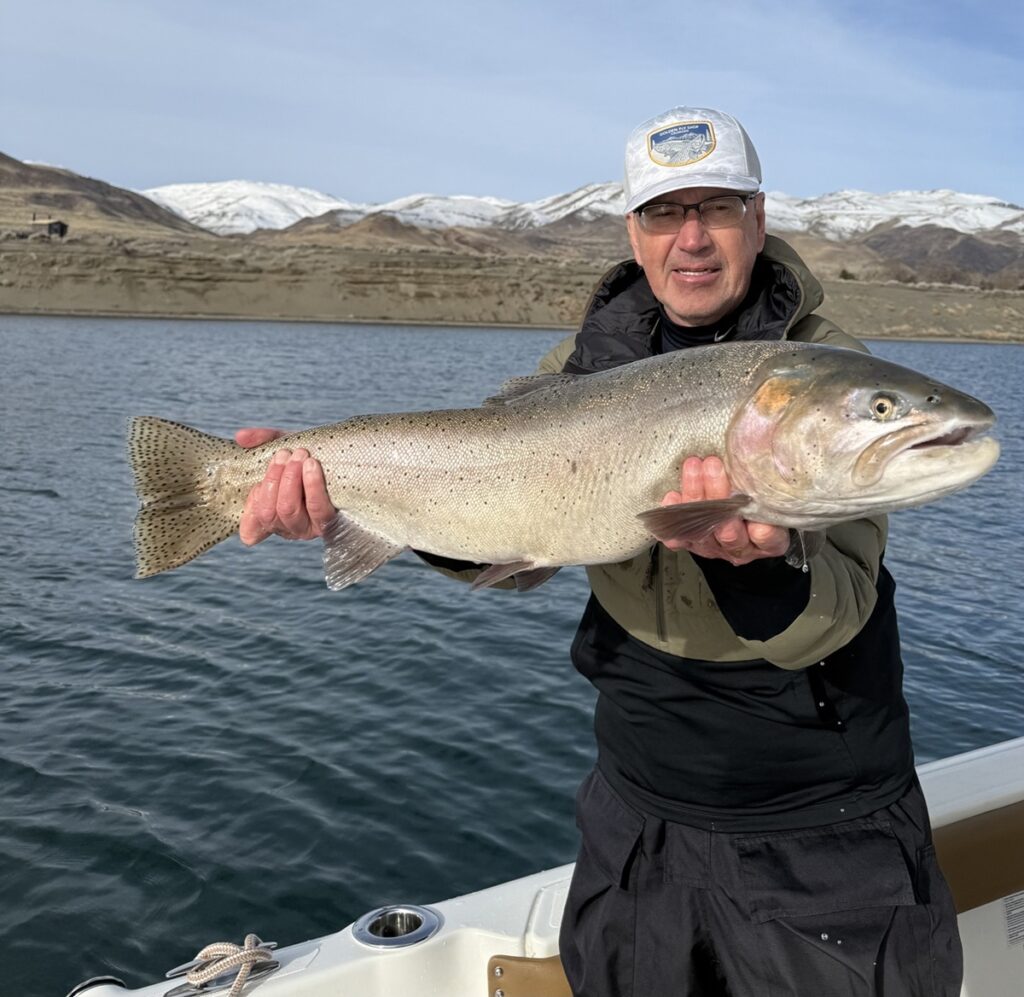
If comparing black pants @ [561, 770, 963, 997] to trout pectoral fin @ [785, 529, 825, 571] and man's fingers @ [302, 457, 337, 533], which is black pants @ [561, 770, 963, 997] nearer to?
trout pectoral fin @ [785, 529, 825, 571]

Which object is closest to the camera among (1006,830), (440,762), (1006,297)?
(1006,830)

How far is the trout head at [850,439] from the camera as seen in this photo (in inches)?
97.3

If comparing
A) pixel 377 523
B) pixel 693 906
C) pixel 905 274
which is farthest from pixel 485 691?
pixel 905 274

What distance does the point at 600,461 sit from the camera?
307cm

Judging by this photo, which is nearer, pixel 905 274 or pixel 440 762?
pixel 440 762

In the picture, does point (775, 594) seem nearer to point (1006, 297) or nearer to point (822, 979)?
point (822, 979)

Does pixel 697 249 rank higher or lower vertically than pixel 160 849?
higher

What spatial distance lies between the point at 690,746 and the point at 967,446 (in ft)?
3.40

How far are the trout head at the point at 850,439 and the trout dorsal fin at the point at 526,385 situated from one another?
0.73 metres

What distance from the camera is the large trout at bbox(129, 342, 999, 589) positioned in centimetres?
254

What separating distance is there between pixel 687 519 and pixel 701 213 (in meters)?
1.07

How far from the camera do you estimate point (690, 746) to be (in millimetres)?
2633

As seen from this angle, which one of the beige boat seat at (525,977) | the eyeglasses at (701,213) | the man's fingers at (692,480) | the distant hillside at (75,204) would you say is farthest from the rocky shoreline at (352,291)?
the man's fingers at (692,480)

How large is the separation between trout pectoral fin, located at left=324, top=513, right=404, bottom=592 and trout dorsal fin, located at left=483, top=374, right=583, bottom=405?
0.70 metres
